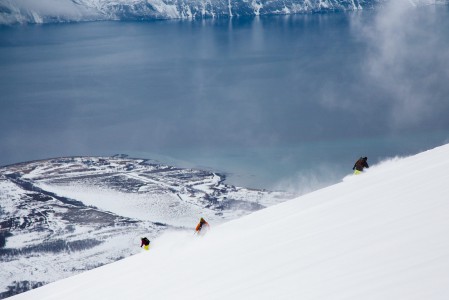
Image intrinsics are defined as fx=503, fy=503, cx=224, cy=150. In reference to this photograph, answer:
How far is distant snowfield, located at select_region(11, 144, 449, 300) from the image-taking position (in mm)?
4188

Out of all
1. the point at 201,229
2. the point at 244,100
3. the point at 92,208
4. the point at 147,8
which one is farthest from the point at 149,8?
the point at 201,229

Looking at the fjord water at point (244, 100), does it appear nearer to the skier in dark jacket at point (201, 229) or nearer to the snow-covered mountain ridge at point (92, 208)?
the snow-covered mountain ridge at point (92, 208)

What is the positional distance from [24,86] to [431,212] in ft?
231

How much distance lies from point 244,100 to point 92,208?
27.8 metres

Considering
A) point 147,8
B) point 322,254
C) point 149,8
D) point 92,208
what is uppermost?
point 149,8

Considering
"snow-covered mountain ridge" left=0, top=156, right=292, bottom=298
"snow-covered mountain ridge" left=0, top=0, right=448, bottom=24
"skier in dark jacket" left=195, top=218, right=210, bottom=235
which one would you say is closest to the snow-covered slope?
Result: "snow-covered mountain ridge" left=0, top=0, right=448, bottom=24

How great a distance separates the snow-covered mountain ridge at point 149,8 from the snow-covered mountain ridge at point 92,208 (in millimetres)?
127400

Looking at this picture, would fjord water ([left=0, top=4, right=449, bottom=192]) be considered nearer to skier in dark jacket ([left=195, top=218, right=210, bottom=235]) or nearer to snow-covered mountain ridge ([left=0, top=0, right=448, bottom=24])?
skier in dark jacket ([left=195, top=218, right=210, bottom=235])

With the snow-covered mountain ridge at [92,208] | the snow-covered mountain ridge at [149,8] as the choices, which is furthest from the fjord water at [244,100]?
the snow-covered mountain ridge at [149,8]

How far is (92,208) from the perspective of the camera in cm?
2877

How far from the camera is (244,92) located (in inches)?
2240

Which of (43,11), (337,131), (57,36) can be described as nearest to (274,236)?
(337,131)

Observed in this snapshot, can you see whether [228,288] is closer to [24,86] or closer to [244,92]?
[244,92]

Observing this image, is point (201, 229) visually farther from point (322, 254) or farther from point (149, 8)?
point (149, 8)
